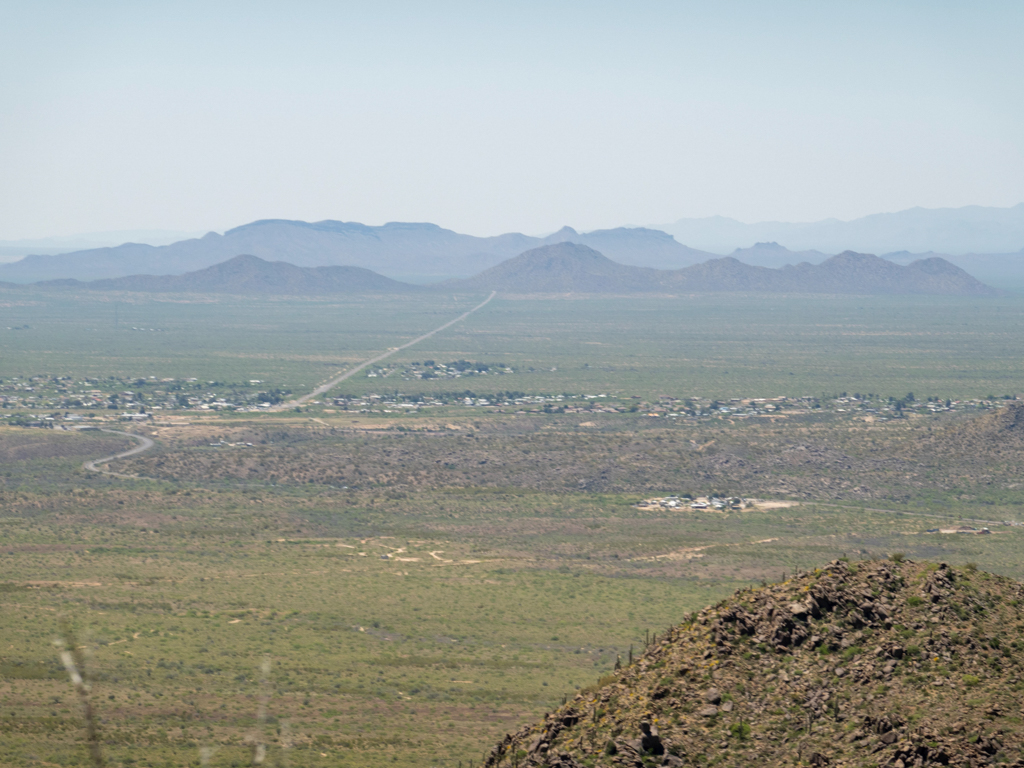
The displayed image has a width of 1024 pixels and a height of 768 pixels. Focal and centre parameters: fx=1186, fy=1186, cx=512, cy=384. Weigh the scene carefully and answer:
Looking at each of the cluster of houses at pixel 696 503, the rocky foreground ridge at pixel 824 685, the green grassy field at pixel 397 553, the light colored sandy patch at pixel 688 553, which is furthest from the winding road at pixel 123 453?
the rocky foreground ridge at pixel 824 685

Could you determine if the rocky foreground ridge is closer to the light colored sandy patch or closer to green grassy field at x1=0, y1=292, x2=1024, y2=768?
green grassy field at x1=0, y1=292, x2=1024, y2=768

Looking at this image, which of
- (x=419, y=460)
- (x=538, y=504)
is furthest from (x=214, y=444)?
(x=538, y=504)

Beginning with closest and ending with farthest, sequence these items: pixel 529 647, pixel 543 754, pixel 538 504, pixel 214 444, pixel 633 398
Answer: pixel 543 754
pixel 529 647
pixel 538 504
pixel 214 444
pixel 633 398

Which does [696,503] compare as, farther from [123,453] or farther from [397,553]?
[123,453]

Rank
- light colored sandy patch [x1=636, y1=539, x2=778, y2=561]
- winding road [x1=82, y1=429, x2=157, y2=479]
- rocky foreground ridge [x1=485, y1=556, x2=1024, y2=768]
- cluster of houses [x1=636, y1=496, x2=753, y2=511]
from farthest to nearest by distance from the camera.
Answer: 1. winding road [x1=82, y1=429, x2=157, y2=479]
2. cluster of houses [x1=636, y1=496, x2=753, y2=511]
3. light colored sandy patch [x1=636, y1=539, x2=778, y2=561]
4. rocky foreground ridge [x1=485, y1=556, x2=1024, y2=768]

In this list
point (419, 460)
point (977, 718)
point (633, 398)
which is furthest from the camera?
point (633, 398)

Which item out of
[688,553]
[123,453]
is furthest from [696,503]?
[123,453]

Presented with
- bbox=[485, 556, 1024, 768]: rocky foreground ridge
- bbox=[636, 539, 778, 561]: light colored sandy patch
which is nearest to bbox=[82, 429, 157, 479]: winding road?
bbox=[636, 539, 778, 561]: light colored sandy patch

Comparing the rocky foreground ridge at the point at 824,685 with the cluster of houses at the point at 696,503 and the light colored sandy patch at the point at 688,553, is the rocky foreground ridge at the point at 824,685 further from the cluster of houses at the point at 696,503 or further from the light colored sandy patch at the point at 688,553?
the cluster of houses at the point at 696,503

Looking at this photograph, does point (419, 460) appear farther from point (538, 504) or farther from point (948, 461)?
→ point (948, 461)
